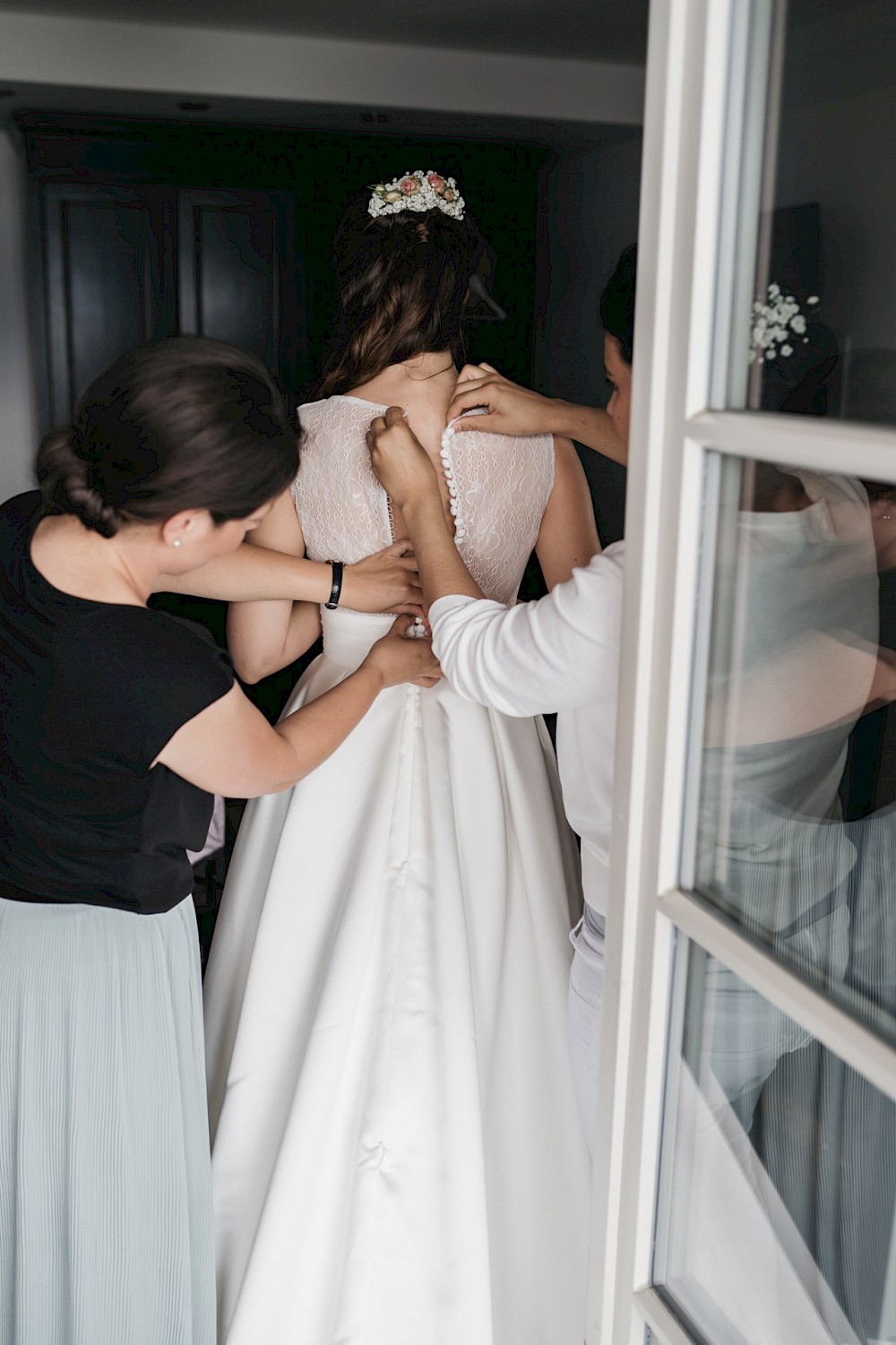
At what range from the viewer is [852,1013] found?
78cm

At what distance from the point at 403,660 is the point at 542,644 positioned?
36 cm

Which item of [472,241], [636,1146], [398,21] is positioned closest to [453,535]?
[472,241]

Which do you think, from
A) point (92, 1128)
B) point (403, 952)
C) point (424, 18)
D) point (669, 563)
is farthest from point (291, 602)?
point (424, 18)

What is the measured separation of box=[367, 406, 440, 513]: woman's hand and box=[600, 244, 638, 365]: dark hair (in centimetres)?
28

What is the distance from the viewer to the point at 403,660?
1.56m

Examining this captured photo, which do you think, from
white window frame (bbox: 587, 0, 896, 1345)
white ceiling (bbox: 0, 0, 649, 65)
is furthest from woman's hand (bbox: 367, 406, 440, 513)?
white ceiling (bbox: 0, 0, 649, 65)

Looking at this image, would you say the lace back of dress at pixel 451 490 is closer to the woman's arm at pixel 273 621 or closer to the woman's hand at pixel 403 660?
the woman's arm at pixel 273 621

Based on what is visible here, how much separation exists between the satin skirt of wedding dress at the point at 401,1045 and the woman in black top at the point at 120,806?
144 mm

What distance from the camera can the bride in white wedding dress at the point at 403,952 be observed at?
1531 millimetres

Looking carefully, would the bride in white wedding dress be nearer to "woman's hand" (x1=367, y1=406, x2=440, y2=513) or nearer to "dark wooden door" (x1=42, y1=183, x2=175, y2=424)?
"woman's hand" (x1=367, y1=406, x2=440, y2=513)

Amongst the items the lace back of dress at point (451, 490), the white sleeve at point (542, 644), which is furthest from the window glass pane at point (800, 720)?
the lace back of dress at point (451, 490)

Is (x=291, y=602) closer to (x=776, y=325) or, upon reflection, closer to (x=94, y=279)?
(x=776, y=325)

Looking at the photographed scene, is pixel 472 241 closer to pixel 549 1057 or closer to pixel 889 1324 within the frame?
pixel 549 1057

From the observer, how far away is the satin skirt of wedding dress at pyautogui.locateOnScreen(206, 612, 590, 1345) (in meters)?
1.53
